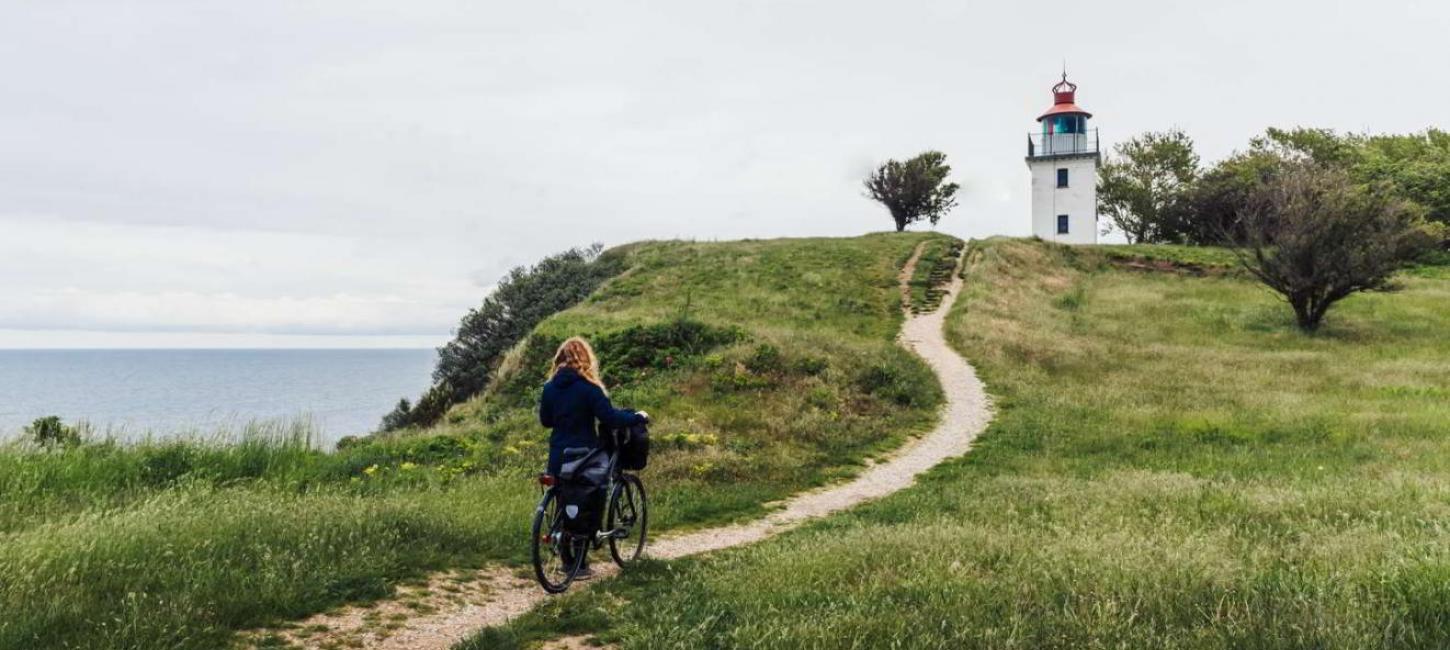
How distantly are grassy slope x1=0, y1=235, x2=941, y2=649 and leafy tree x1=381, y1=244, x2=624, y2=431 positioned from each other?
13.4m

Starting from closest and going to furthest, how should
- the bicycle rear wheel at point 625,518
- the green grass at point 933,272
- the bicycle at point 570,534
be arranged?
the bicycle at point 570,534
the bicycle rear wheel at point 625,518
the green grass at point 933,272

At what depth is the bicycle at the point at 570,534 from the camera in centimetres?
Result: 782

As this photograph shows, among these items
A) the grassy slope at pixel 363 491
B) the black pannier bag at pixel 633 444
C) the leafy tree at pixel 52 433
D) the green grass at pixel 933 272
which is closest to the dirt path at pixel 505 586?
the grassy slope at pixel 363 491

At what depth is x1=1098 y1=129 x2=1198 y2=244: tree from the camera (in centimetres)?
6781

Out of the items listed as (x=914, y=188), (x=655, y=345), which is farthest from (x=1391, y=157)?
(x=655, y=345)

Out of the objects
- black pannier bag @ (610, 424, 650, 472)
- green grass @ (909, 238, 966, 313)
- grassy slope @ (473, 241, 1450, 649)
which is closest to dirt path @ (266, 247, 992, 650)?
grassy slope @ (473, 241, 1450, 649)

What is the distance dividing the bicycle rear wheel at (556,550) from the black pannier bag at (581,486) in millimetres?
92

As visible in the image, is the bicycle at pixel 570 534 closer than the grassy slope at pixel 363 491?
No

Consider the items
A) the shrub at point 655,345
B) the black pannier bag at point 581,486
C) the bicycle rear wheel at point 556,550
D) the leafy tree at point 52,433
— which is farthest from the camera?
the shrub at point 655,345

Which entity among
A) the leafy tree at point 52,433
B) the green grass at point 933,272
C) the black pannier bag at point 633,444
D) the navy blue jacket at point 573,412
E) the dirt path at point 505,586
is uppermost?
the green grass at point 933,272

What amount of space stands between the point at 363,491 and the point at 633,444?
21.0 feet

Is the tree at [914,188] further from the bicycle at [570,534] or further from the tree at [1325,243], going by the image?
the bicycle at [570,534]

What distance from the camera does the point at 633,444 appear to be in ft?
27.6

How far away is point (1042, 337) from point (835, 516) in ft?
69.4
